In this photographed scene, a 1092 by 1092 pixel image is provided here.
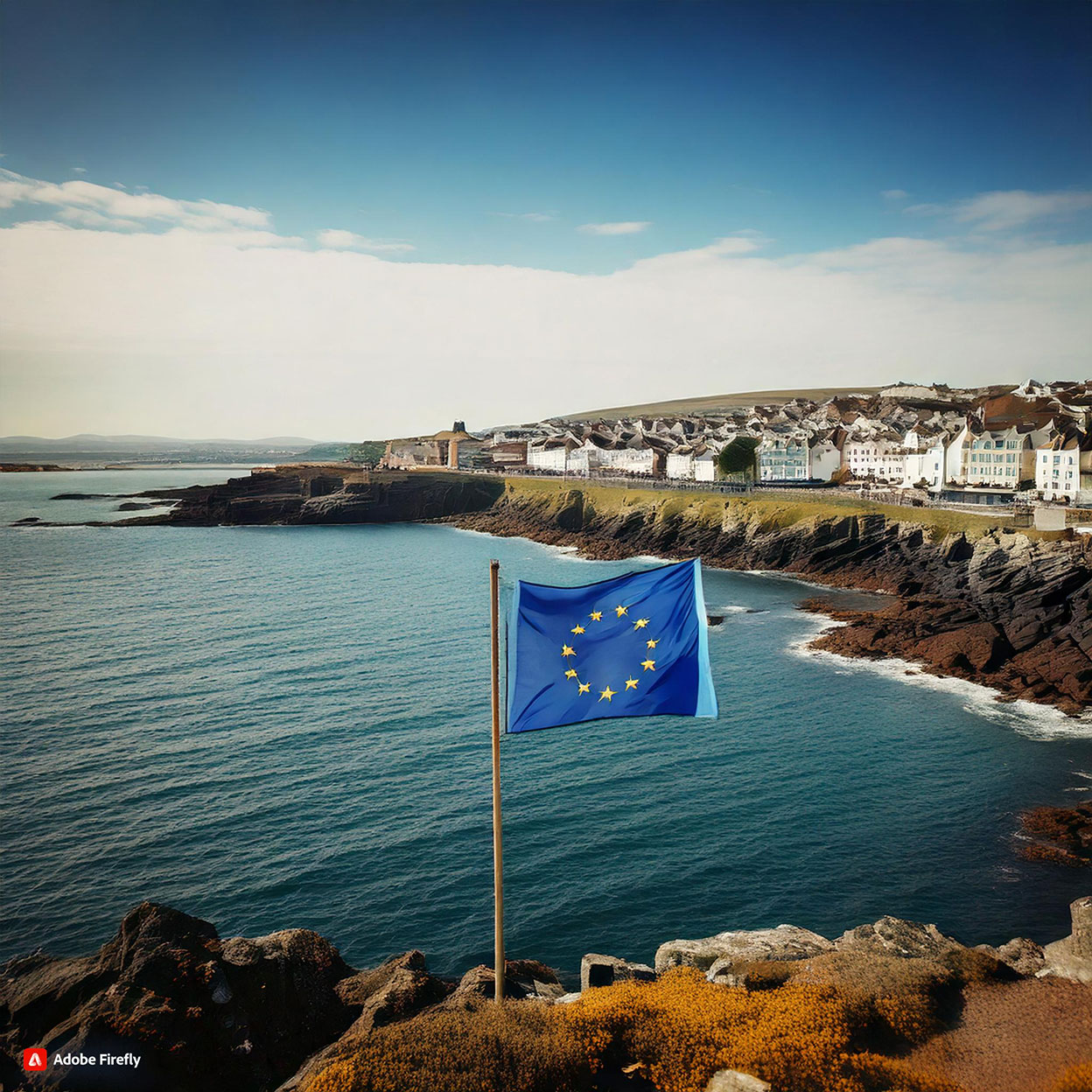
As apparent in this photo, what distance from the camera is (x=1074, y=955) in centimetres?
1605

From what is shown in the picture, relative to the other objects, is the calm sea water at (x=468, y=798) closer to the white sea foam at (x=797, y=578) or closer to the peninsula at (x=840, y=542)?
the peninsula at (x=840, y=542)

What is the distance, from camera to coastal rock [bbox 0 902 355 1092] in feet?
39.9

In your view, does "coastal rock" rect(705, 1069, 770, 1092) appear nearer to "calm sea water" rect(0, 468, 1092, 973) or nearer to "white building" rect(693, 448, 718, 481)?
"calm sea water" rect(0, 468, 1092, 973)

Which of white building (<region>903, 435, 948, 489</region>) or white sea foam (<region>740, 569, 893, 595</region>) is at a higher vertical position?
white building (<region>903, 435, 948, 489</region>)

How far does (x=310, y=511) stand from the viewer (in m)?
129

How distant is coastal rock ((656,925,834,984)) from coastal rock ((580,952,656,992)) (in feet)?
1.91

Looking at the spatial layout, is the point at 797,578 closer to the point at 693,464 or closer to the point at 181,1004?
the point at 693,464

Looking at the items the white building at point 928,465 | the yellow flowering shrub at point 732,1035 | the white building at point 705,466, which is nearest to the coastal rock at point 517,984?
the yellow flowering shrub at point 732,1035

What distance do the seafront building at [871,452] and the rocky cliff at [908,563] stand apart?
16324 mm

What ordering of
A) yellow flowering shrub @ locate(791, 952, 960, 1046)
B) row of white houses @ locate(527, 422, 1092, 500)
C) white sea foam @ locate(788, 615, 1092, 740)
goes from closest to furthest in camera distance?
yellow flowering shrub @ locate(791, 952, 960, 1046), white sea foam @ locate(788, 615, 1092, 740), row of white houses @ locate(527, 422, 1092, 500)

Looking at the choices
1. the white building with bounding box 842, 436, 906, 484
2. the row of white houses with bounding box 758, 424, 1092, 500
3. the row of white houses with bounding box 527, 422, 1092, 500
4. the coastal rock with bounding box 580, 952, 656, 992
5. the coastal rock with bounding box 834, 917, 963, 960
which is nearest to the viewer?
the coastal rock with bounding box 580, 952, 656, 992

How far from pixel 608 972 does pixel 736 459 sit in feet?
351

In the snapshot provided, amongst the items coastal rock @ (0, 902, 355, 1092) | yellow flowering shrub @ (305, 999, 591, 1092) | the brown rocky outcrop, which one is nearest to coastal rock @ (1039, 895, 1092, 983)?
the brown rocky outcrop

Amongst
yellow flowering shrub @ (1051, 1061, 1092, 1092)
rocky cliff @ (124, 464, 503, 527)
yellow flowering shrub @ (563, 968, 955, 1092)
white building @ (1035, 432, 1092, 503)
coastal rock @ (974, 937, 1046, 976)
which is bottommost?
coastal rock @ (974, 937, 1046, 976)
